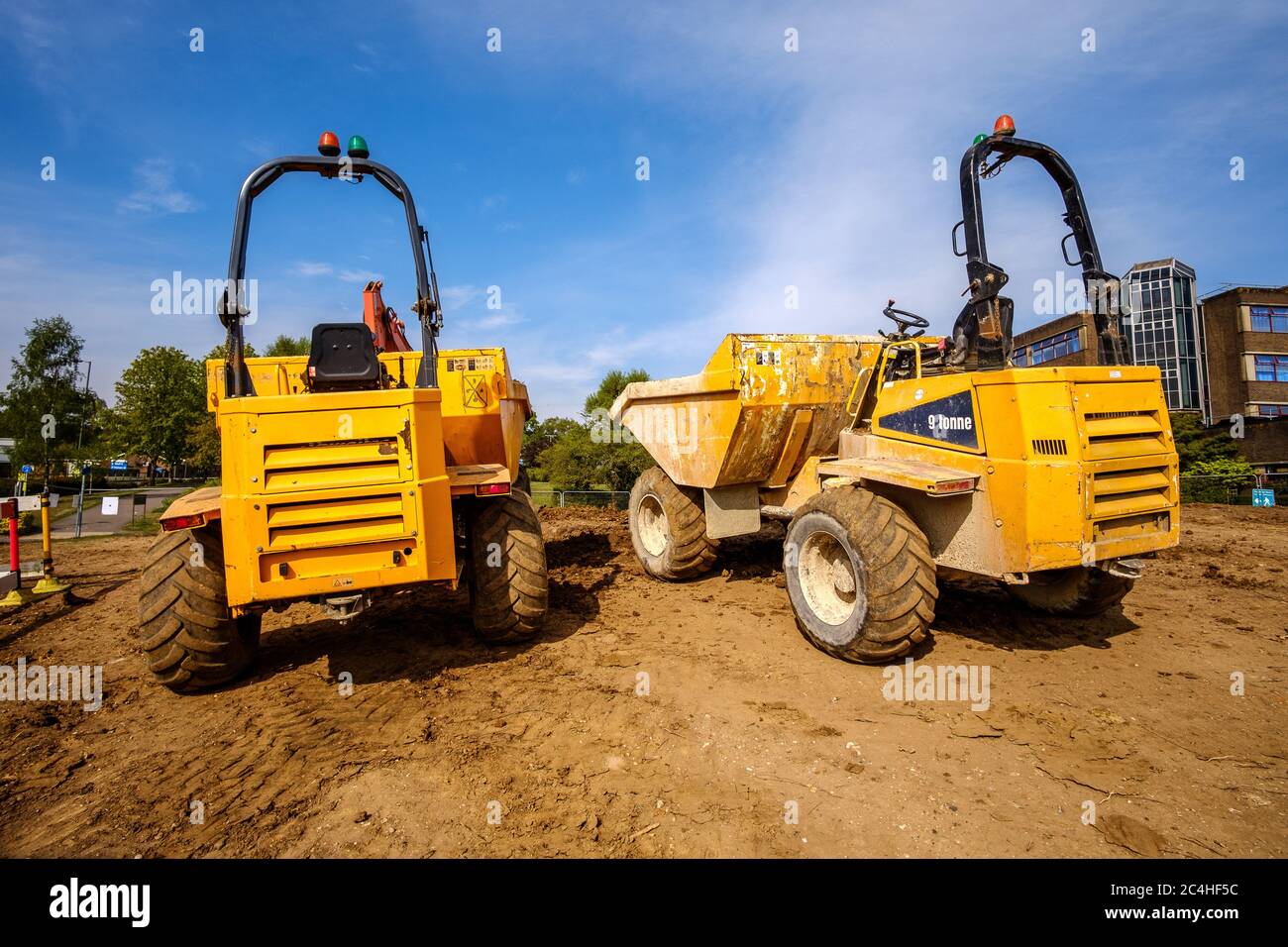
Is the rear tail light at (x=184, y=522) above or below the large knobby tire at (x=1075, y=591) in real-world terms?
above

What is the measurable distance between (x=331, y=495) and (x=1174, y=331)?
4156cm

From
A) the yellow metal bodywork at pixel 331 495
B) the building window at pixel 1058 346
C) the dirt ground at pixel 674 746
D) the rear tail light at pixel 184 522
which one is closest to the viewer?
the dirt ground at pixel 674 746

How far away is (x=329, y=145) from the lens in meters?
4.60

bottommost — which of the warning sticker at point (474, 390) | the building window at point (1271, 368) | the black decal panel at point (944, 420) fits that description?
the black decal panel at point (944, 420)

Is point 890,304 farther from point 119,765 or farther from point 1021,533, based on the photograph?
point 119,765

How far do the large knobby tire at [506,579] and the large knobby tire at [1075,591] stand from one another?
12.4 feet

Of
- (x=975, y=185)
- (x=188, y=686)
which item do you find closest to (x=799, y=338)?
(x=975, y=185)

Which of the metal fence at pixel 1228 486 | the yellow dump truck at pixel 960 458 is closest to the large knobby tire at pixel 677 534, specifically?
the yellow dump truck at pixel 960 458

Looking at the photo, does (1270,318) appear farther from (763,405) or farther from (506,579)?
(506,579)

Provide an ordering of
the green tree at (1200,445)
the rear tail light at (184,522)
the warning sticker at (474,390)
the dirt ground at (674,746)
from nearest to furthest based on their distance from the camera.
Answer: the dirt ground at (674,746), the rear tail light at (184,522), the warning sticker at (474,390), the green tree at (1200,445)

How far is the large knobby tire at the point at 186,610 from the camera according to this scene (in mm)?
4117

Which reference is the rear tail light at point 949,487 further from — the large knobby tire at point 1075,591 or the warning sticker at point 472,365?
the warning sticker at point 472,365

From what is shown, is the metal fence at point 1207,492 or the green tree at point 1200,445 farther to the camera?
the green tree at point 1200,445
